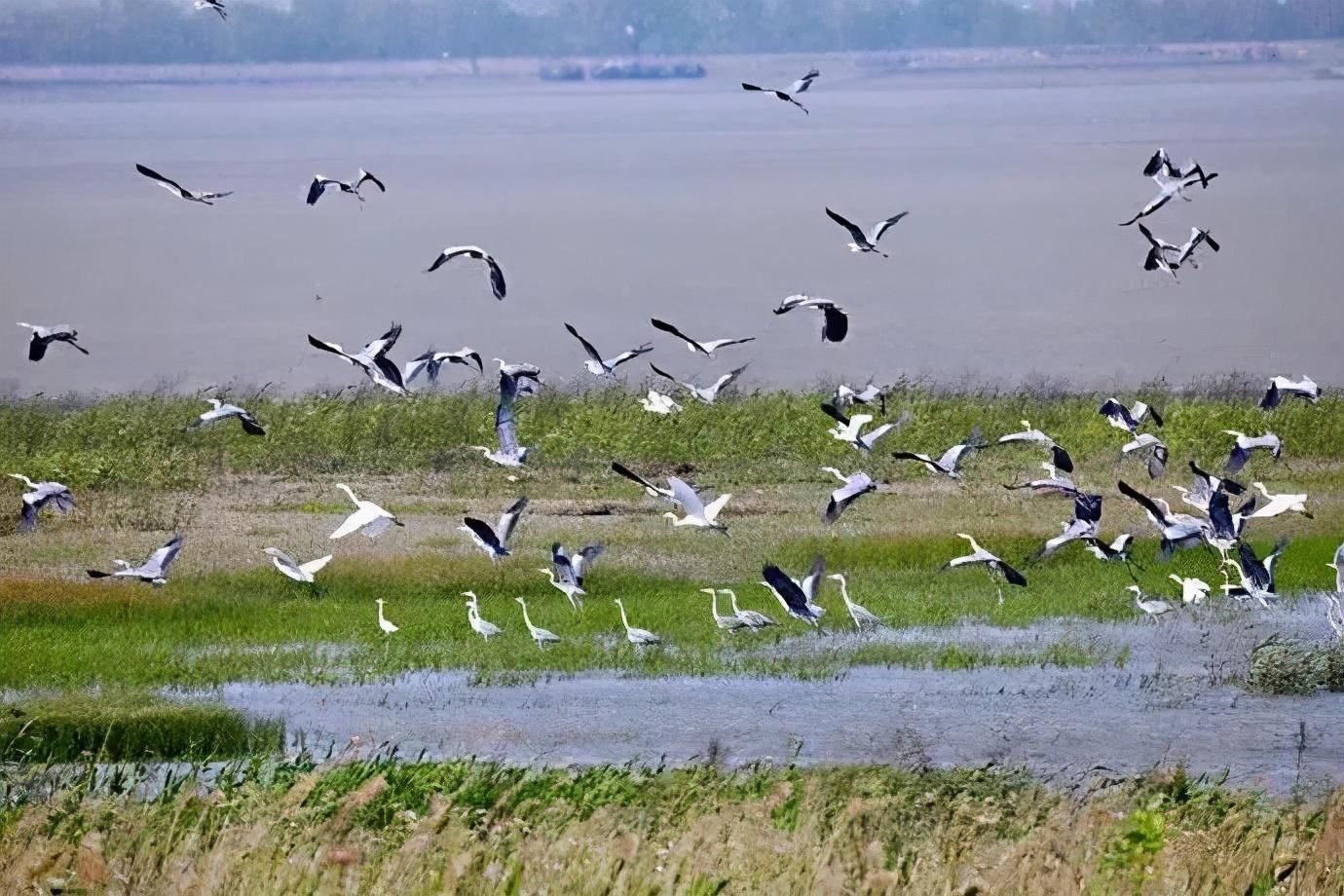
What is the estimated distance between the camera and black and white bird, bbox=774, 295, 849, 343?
16566 millimetres

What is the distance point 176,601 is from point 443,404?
1376 cm

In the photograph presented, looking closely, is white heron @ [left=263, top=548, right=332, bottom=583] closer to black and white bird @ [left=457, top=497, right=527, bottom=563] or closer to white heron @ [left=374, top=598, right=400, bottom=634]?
white heron @ [left=374, top=598, right=400, bottom=634]

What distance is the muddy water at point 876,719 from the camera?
15203 mm

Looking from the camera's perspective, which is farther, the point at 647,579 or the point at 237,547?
the point at 237,547

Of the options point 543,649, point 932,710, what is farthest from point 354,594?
point 932,710

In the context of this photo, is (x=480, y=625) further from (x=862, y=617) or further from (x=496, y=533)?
(x=862, y=617)

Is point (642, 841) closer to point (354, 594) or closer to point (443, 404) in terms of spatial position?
point (354, 594)

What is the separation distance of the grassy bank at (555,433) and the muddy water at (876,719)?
1083 centimetres

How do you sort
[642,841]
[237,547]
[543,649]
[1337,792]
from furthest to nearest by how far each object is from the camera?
[237,547], [543,649], [1337,792], [642,841]

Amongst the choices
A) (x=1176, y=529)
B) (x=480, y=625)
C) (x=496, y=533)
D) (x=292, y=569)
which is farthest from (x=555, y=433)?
(x=1176, y=529)

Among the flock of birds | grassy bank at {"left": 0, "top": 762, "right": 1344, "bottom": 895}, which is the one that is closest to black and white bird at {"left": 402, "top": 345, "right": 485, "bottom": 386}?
the flock of birds

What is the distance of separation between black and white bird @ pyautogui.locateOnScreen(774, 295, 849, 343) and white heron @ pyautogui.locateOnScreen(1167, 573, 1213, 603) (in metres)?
4.86

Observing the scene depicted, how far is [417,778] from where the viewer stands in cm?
1205

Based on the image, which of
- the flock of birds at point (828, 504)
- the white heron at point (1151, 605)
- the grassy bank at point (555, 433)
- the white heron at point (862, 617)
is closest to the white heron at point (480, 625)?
the flock of birds at point (828, 504)
